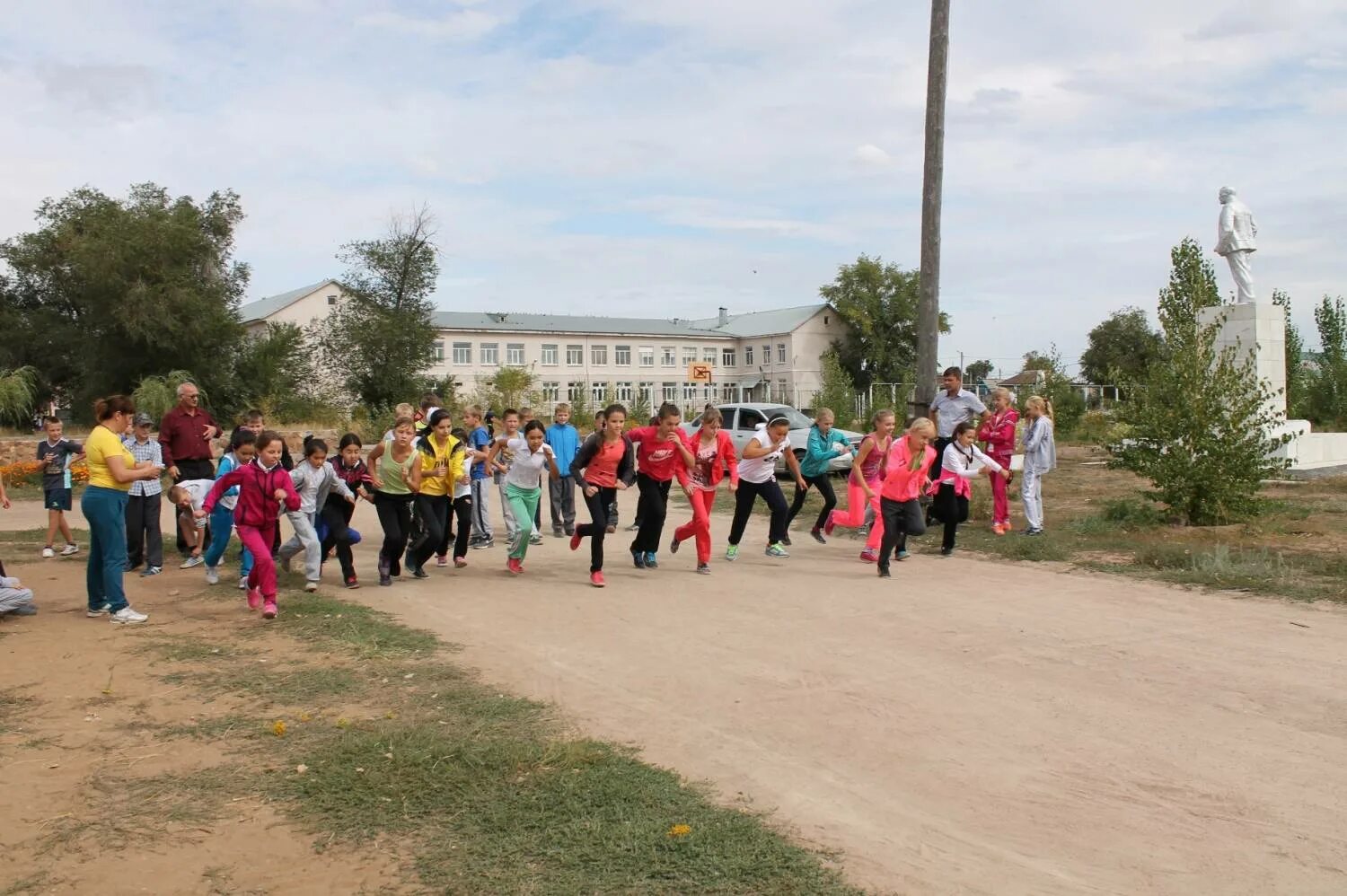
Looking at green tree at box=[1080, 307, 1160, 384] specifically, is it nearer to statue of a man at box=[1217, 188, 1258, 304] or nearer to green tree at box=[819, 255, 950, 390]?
green tree at box=[819, 255, 950, 390]

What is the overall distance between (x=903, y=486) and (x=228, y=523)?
687 cm

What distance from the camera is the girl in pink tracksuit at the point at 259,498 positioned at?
937 centimetres

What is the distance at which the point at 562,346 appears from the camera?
8444 cm

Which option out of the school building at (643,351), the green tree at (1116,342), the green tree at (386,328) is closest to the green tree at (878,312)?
the school building at (643,351)

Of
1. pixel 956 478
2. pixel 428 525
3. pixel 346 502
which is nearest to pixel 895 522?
pixel 956 478

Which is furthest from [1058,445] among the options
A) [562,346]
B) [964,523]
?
[562,346]

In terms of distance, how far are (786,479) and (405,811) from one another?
20.3 m

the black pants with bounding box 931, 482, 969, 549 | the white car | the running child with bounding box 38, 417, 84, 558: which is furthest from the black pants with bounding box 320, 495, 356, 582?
the white car

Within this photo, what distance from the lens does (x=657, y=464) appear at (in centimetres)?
1109

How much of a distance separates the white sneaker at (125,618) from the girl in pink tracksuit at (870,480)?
7046 millimetres

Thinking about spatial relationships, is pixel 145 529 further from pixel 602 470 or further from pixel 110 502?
pixel 602 470

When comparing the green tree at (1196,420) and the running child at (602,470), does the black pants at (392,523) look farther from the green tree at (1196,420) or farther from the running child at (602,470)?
the green tree at (1196,420)

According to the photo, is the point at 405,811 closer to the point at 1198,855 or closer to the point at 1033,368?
the point at 1198,855

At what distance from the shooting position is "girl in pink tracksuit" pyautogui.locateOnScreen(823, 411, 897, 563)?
11922 millimetres
